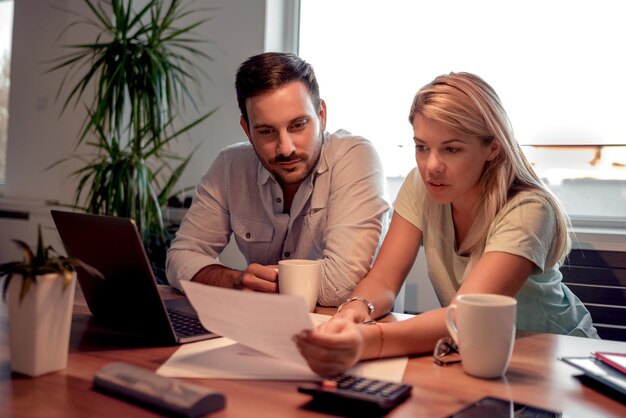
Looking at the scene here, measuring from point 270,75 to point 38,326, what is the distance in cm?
107

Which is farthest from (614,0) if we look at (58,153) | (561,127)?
(58,153)

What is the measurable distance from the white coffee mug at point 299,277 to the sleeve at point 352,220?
179mm

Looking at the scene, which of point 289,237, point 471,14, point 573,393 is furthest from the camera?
point 471,14

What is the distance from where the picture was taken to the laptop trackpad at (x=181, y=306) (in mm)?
1335

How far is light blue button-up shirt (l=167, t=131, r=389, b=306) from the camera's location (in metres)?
1.75

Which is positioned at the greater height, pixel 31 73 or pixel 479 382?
pixel 31 73

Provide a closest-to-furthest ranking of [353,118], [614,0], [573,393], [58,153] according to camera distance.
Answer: [573,393], [614,0], [353,118], [58,153]

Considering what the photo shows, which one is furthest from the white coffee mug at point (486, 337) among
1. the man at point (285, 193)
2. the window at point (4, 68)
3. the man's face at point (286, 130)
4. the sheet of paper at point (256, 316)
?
the window at point (4, 68)

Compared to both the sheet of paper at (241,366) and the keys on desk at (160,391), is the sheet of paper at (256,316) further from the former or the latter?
the keys on desk at (160,391)

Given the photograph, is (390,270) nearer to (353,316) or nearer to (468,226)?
(468,226)

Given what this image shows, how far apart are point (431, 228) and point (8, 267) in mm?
992

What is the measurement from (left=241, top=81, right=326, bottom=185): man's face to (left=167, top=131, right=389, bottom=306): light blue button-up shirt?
0.06 metres

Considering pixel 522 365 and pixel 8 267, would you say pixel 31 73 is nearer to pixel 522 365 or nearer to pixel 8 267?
pixel 8 267

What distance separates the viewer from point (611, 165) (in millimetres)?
2748
